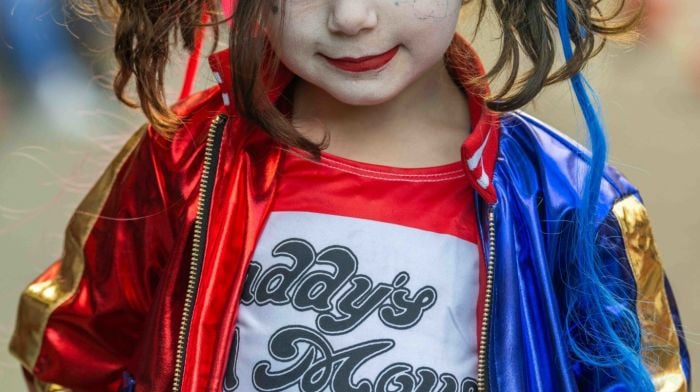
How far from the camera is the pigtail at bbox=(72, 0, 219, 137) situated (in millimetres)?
1477

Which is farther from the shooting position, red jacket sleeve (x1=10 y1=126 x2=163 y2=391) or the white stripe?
red jacket sleeve (x1=10 y1=126 x2=163 y2=391)

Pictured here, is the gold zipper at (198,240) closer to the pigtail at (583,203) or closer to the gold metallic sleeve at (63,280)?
the gold metallic sleeve at (63,280)

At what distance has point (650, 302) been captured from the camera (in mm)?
1395

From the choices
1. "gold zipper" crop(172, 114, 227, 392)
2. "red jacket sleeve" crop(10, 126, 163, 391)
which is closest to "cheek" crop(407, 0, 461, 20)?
"gold zipper" crop(172, 114, 227, 392)

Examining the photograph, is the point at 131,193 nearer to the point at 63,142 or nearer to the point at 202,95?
the point at 202,95

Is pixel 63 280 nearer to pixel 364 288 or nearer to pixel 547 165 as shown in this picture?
pixel 364 288

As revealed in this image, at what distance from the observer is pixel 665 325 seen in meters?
1.41

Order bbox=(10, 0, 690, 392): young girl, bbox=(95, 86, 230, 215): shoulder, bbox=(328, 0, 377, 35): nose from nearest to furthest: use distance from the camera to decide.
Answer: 1. bbox=(328, 0, 377, 35): nose
2. bbox=(10, 0, 690, 392): young girl
3. bbox=(95, 86, 230, 215): shoulder

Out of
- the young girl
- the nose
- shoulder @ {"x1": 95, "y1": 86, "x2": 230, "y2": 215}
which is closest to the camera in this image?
the nose

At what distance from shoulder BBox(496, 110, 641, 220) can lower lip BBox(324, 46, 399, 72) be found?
19 centimetres

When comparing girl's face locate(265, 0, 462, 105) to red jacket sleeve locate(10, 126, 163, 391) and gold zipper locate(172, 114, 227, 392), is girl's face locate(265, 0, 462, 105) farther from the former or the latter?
red jacket sleeve locate(10, 126, 163, 391)

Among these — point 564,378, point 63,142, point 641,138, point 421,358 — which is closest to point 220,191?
point 421,358

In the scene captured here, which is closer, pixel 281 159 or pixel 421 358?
pixel 421 358

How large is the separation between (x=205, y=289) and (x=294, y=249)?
0.35 feet
